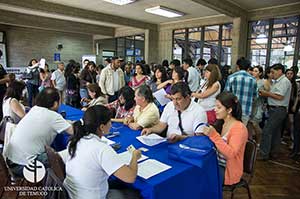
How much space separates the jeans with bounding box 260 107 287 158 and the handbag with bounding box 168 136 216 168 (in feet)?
7.22

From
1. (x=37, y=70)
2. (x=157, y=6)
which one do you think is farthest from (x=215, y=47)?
(x=37, y=70)

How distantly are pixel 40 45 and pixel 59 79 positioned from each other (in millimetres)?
5794

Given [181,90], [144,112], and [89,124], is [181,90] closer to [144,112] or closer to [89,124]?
[144,112]

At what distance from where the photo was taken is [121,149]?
6.12 ft

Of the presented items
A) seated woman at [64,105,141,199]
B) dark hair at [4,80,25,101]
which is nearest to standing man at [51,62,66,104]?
dark hair at [4,80,25,101]

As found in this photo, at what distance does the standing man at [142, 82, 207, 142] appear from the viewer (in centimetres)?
211

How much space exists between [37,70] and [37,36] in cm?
514

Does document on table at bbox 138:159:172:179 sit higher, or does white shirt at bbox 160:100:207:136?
white shirt at bbox 160:100:207:136

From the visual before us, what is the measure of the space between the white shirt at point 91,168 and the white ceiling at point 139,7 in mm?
5540

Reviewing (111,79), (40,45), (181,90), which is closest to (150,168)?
(181,90)

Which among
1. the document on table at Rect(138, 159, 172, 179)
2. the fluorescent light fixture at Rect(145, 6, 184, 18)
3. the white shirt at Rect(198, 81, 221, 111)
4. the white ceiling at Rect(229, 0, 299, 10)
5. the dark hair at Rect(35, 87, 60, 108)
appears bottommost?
the document on table at Rect(138, 159, 172, 179)

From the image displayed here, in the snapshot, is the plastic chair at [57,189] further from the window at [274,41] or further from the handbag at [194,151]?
the window at [274,41]

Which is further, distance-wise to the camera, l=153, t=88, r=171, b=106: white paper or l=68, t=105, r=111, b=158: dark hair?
A: l=153, t=88, r=171, b=106: white paper

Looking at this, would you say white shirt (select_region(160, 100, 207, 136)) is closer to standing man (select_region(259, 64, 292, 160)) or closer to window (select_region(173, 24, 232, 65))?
standing man (select_region(259, 64, 292, 160))
